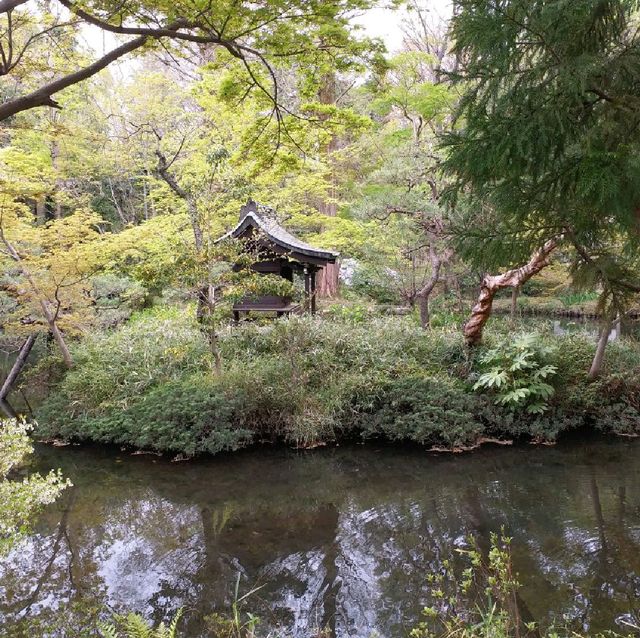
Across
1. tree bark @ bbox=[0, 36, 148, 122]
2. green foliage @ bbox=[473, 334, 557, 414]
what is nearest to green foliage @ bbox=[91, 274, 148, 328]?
tree bark @ bbox=[0, 36, 148, 122]

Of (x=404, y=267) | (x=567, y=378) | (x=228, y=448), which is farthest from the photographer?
(x=404, y=267)

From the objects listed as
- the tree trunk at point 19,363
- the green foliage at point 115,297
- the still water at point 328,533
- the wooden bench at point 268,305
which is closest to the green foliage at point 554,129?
the still water at point 328,533

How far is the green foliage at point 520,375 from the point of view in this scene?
7.34 m

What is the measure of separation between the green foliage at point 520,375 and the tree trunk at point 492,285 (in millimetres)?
514

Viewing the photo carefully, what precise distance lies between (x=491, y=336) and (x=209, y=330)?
4842 mm

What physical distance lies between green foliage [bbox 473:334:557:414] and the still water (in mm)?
746

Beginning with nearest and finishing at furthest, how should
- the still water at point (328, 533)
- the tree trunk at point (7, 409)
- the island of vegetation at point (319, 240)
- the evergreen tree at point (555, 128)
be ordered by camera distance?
the evergreen tree at point (555, 128), the island of vegetation at point (319, 240), the still water at point (328, 533), the tree trunk at point (7, 409)

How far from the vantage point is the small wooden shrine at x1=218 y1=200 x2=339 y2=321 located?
9.30 meters

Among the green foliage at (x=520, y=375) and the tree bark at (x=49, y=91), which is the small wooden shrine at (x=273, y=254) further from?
the tree bark at (x=49, y=91)

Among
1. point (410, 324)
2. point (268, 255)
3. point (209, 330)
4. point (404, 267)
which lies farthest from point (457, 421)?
point (404, 267)

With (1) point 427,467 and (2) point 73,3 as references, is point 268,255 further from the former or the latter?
(2) point 73,3

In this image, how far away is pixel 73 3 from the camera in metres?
3.74

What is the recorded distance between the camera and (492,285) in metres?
7.85

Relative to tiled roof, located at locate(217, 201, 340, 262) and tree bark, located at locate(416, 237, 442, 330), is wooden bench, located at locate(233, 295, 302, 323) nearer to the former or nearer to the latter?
tiled roof, located at locate(217, 201, 340, 262)
